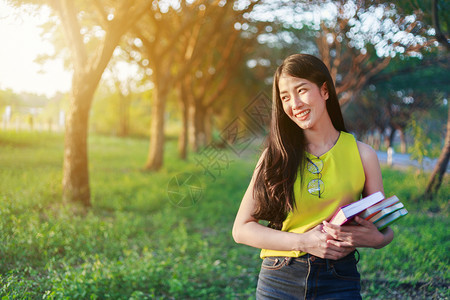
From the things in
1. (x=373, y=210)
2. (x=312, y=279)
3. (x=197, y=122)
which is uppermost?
(x=197, y=122)

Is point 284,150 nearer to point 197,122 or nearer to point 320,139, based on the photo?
point 320,139

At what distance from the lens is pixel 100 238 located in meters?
5.98

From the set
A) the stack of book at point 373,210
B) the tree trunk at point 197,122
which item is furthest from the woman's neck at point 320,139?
the tree trunk at point 197,122

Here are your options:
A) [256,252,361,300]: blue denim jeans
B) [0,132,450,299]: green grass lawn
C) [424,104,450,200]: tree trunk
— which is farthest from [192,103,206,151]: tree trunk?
[256,252,361,300]: blue denim jeans

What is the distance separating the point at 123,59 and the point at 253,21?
5.34m

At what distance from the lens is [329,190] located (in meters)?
1.92

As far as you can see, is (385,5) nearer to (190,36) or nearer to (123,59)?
(190,36)

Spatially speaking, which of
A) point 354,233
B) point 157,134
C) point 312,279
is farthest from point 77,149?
point 354,233

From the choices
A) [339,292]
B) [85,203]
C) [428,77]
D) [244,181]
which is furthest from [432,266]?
[428,77]

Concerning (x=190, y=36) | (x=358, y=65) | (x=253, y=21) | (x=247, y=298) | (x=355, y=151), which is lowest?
(x=247, y=298)

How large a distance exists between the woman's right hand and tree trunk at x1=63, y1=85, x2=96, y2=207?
612 centimetres

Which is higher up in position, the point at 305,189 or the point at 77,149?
the point at 305,189

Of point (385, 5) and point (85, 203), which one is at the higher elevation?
point (385, 5)

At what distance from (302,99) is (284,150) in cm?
27
